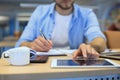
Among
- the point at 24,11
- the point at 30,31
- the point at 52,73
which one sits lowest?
the point at 52,73

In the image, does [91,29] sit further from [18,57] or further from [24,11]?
[24,11]

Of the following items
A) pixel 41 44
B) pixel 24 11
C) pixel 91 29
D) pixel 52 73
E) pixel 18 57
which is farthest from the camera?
pixel 24 11

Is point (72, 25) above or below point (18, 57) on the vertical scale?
above

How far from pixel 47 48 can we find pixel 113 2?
8626mm

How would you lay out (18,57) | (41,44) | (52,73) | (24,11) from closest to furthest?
(52,73) → (18,57) → (41,44) → (24,11)

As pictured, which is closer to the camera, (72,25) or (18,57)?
(18,57)

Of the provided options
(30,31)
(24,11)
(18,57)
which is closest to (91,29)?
(30,31)

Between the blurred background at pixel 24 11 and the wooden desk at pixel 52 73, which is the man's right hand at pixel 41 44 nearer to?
the wooden desk at pixel 52 73

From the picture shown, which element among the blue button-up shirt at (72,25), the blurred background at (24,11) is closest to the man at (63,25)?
the blue button-up shirt at (72,25)

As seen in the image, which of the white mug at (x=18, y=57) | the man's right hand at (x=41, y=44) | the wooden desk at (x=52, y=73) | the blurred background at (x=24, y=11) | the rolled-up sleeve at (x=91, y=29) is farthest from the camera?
the blurred background at (x=24, y=11)

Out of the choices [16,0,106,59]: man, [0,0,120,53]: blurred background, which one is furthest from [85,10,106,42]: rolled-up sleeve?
[0,0,120,53]: blurred background

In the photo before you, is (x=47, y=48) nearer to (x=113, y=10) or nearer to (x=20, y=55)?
(x=20, y=55)

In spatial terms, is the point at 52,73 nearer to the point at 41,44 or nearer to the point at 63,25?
the point at 41,44

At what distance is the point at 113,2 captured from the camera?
9.17 meters
